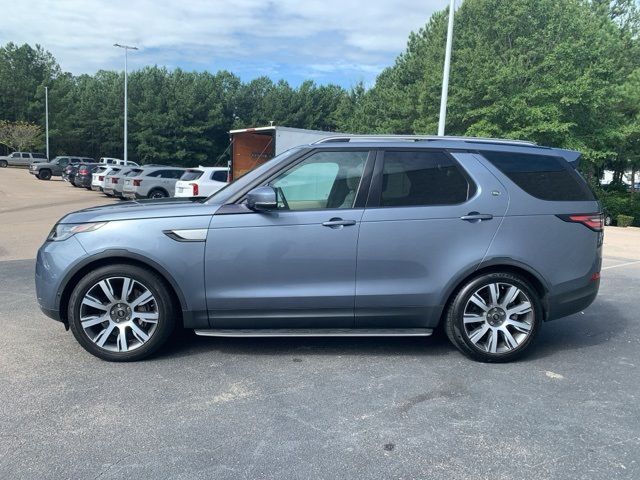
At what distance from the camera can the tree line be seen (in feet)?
70.8

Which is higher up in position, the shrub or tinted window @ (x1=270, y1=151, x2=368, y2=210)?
tinted window @ (x1=270, y1=151, x2=368, y2=210)

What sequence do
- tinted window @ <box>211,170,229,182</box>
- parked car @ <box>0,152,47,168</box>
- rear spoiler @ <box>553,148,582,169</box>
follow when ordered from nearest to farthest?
rear spoiler @ <box>553,148,582,169</box>, tinted window @ <box>211,170,229,182</box>, parked car @ <box>0,152,47,168</box>

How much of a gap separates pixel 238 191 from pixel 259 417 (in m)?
1.77

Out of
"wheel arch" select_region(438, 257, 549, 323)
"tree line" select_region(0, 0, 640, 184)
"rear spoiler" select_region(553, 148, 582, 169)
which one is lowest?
"wheel arch" select_region(438, 257, 549, 323)

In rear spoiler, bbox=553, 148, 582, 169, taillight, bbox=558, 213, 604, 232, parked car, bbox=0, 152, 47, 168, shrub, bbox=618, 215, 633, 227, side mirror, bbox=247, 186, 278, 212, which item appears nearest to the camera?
side mirror, bbox=247, 186, 278, 212

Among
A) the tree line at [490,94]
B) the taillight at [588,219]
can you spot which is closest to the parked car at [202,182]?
the tree line at [490,94]

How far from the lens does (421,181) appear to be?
437 centimetres

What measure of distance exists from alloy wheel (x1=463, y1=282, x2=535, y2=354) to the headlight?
3033mm

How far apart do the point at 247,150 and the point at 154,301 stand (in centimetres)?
1187

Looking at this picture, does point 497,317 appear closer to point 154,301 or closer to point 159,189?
point 154,301

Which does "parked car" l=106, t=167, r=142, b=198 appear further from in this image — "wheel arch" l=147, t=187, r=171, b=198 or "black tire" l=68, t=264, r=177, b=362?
"black tire" l=68, t=264, r=177, b=362

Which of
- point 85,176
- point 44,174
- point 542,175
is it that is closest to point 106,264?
point 542,175

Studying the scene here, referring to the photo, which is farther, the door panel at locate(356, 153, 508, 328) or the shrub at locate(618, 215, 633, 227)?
the shrub at locate(618, 215, 633, 227)

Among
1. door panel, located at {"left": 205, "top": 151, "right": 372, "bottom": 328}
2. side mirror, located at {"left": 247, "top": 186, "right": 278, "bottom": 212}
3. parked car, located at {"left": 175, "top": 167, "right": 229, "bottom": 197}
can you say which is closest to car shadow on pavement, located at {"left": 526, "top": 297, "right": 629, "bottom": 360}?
door panel, located at {"left": 205, "top": 151, "right": 372, "bottom": 328}
